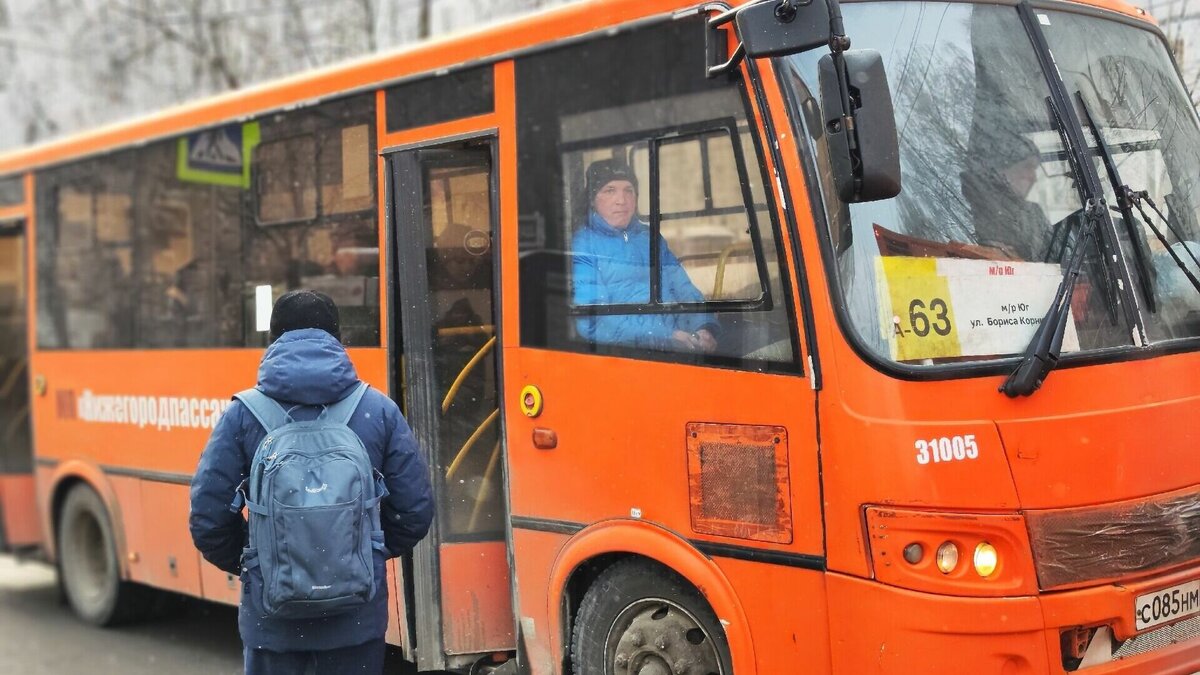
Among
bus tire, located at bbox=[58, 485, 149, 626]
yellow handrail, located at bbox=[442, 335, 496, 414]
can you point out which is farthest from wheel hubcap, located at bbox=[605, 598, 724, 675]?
bus tire, located at bbox=[58, 485, 149, 626]

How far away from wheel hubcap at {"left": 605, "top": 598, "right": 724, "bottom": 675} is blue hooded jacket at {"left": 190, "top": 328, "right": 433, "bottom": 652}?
1179mm

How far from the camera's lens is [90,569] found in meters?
8.73

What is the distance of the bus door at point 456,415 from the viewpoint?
18.2ft

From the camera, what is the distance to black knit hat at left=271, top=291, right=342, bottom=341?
3.95 m

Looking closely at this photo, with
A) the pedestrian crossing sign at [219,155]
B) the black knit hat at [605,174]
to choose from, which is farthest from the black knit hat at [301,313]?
the pedestrian crossing sign at [219,155]

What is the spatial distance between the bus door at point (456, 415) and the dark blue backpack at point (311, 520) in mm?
1759

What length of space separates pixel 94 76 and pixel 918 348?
1897 centimetres

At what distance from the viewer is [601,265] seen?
16.4 ft

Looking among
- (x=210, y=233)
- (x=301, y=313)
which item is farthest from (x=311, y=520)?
(x=210, y=233)

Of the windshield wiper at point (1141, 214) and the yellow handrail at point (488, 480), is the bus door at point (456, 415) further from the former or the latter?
the windshield wiper at point (1141, 214)

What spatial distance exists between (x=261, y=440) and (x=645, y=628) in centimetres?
170

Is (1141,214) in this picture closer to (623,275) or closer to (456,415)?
(623,275)

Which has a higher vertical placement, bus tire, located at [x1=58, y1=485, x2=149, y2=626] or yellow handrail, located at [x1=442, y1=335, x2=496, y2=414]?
yellow handrail, located at [x1=442, y1=335, x2=496, y2=414]

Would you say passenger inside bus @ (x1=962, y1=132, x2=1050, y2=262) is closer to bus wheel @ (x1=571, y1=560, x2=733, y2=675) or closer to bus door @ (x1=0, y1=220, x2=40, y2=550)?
bus wheel @ (x1=571, y1=560, x2=733, y2=675)
